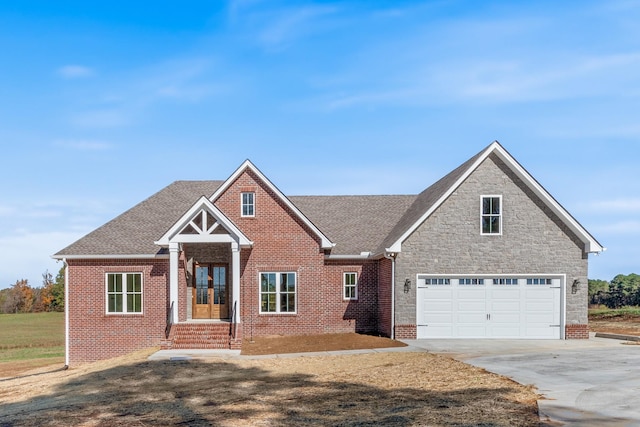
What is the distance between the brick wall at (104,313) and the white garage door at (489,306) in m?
10.4

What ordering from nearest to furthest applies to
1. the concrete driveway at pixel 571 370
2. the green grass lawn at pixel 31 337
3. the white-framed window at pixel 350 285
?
the concrete driveway at pixel 571 370 < the white-framed window at pixel 350 285 < the green grass lawn at pixel 31 337

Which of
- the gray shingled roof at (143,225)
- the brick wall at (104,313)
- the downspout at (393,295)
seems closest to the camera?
the downspout at (393,295)

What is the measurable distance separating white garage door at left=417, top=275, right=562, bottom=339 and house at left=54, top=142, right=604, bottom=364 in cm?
4

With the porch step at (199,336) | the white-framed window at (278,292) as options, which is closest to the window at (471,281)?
the white-framed window at (278,292)

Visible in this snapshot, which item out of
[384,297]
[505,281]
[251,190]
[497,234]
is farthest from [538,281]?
[251,190]

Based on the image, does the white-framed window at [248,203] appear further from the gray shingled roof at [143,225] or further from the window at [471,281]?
the window at [471,281]

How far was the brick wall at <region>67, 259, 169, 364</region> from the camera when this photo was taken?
24.7 m

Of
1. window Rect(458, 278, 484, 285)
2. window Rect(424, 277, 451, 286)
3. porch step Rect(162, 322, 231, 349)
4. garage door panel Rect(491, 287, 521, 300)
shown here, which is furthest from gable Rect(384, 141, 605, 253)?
porch step Rect(162, 322, 231, 349)

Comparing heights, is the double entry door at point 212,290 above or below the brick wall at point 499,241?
below

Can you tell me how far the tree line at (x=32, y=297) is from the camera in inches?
3260

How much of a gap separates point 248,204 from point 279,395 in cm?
1365

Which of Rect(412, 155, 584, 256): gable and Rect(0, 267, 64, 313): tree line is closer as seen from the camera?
Rect(412, 155, 584, 256): gable

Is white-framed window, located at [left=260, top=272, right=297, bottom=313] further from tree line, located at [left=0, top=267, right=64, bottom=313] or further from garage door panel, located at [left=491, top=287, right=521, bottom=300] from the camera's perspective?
tree line, located at [left=0, top=267, right=64, bottom=313]

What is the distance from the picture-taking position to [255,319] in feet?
84.3
